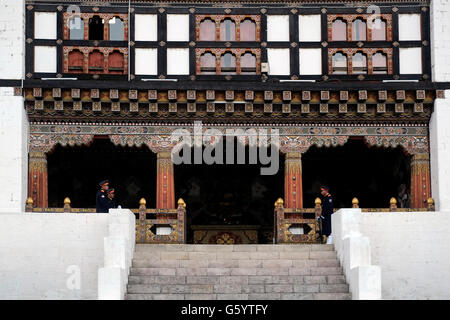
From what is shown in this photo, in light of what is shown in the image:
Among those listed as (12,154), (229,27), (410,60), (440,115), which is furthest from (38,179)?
(440,115)

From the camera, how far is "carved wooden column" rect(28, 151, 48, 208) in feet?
108

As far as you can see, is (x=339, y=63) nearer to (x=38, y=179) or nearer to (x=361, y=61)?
(x=361, y=61)

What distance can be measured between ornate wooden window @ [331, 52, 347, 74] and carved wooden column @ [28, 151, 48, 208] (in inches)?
349

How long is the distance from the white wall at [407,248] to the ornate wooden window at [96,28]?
10.4 metres

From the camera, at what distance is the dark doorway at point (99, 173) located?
120 feet

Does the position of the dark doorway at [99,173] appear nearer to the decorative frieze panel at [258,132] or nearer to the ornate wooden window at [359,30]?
the decorative frieze panel at [258,132]

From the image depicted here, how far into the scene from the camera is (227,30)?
34.3 m

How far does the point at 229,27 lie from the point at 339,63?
11.2 ft

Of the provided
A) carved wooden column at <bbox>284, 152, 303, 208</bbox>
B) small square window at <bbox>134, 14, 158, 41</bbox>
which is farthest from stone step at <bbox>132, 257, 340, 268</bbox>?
small square window at <bbox>134, 14, 158, 41</bbox>

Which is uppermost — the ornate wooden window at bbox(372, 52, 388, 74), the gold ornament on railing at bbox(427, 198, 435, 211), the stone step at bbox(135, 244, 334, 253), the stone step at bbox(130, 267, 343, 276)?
the ornate wooden window at bbox(372, 52, 388, 74)

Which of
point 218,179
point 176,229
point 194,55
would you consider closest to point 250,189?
point 218,179

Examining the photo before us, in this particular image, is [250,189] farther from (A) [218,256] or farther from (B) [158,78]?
(A) [218,256]

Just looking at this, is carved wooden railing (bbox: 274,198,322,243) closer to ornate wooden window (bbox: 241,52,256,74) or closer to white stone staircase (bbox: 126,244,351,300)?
white stone staircase (bbox: 126,244,351,300)

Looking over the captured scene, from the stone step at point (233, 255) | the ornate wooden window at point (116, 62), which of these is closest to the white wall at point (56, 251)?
the stone step at point (233, 255)
